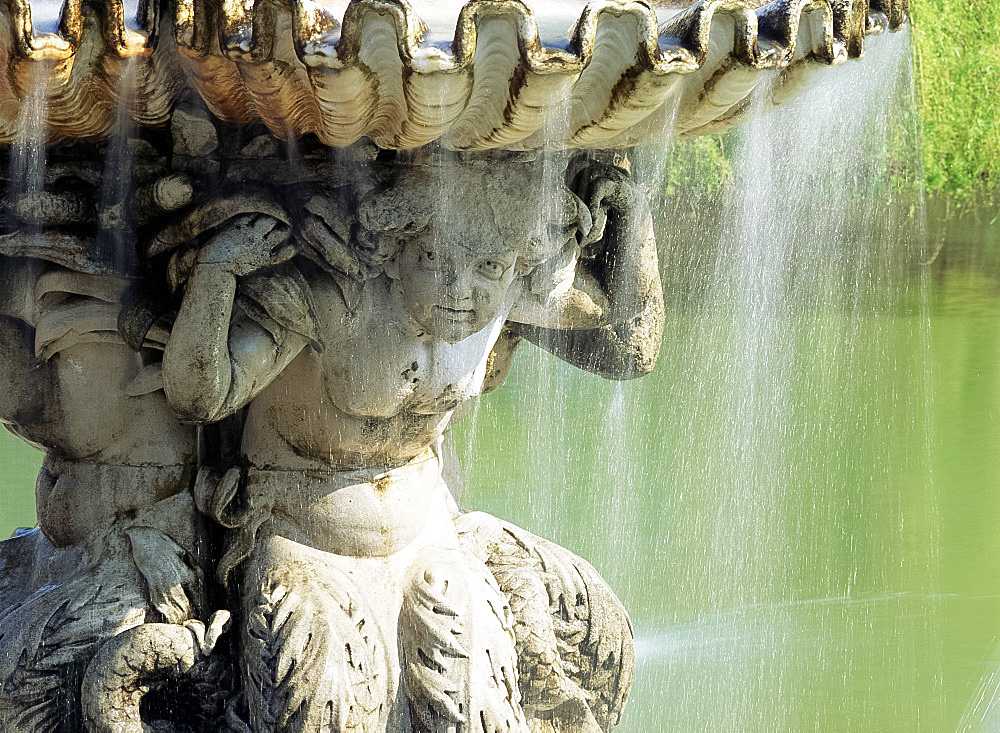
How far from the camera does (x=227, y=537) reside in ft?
7.13

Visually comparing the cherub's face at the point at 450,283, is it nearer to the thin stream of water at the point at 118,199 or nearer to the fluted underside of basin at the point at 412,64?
the fluted underside of basin at the point at 412,64

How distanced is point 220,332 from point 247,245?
0.42 ft

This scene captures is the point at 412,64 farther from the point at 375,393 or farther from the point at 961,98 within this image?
the point at 961,98

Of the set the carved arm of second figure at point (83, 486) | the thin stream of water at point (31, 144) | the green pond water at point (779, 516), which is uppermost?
the thin stream of water at point (31, 144)

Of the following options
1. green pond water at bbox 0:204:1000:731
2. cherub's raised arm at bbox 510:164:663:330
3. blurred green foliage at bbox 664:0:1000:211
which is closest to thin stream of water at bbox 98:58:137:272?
cherub's raised arm at bbox 510:164:663:330

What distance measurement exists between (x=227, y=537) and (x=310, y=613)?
0.25m

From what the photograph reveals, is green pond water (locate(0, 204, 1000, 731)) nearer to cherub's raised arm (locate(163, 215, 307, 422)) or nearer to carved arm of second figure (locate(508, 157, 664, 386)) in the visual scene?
carved arm of second figure (locate(508, 157, 664, 386))

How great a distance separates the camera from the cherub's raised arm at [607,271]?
2.12m

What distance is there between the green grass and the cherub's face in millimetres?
11935

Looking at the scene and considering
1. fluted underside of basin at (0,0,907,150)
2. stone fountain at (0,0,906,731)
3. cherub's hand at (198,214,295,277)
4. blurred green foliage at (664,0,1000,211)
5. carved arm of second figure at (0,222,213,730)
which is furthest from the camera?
blurred green foliage at (664,0,1000,211)

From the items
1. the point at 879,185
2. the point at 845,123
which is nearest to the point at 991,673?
the point at 845,123

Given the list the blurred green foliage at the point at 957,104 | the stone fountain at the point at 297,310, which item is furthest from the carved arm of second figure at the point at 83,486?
the blurred green foliage at the point at 957,104

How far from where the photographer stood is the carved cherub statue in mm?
1922

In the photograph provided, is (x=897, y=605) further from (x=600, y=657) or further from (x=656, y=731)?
(x=600, y=657)
